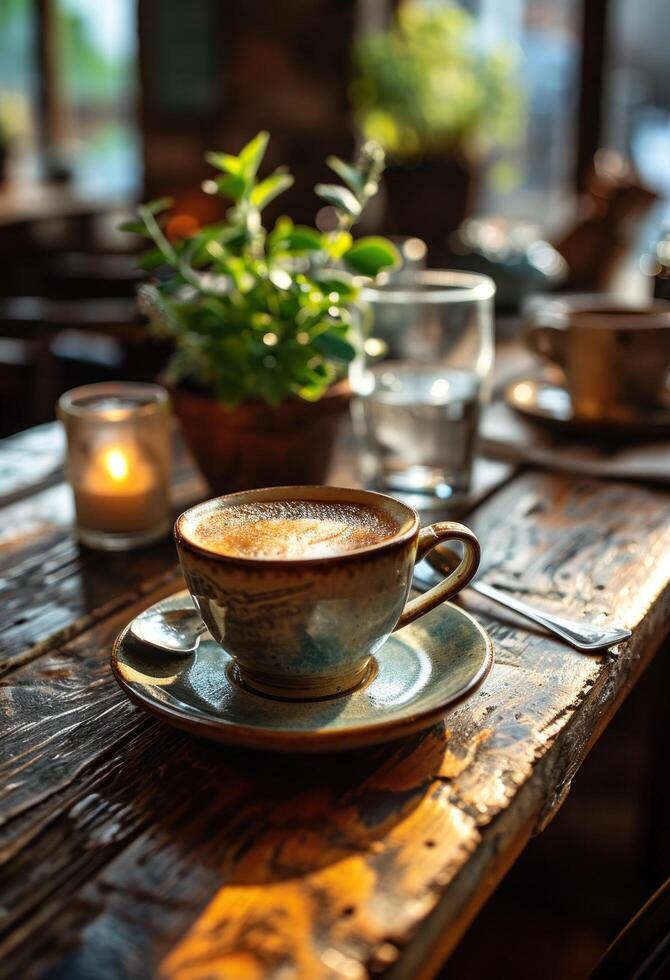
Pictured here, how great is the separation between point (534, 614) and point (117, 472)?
41 cm

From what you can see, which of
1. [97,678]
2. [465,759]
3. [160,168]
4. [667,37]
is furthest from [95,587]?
[160,168]

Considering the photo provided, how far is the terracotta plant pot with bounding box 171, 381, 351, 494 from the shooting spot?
1038 mm

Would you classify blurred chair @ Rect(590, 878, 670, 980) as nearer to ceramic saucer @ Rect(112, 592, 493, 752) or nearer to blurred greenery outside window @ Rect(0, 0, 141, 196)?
ceramic saucer @ Rect(112, 592, 493, 752)

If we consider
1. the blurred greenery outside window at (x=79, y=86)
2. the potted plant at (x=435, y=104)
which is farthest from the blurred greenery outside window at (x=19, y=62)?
the potted plant at (x=435, y=104)

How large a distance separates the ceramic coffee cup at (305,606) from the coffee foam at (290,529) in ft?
0.04

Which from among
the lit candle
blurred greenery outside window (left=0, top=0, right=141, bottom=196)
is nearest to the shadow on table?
the lit candle

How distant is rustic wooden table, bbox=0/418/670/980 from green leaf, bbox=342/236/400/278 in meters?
0.32

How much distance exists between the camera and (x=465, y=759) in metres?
0.63

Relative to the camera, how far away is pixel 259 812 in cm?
58

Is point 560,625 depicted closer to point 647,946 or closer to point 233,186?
point 647,946

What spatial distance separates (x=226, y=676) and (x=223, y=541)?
9 centimetres

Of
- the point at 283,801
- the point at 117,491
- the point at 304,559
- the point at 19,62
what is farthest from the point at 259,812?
the point at 19,62

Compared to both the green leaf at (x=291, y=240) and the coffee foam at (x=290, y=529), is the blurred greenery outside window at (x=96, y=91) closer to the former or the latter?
the green leaf at (x=291, y=240)

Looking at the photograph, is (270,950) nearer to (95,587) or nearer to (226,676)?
(226,676)
